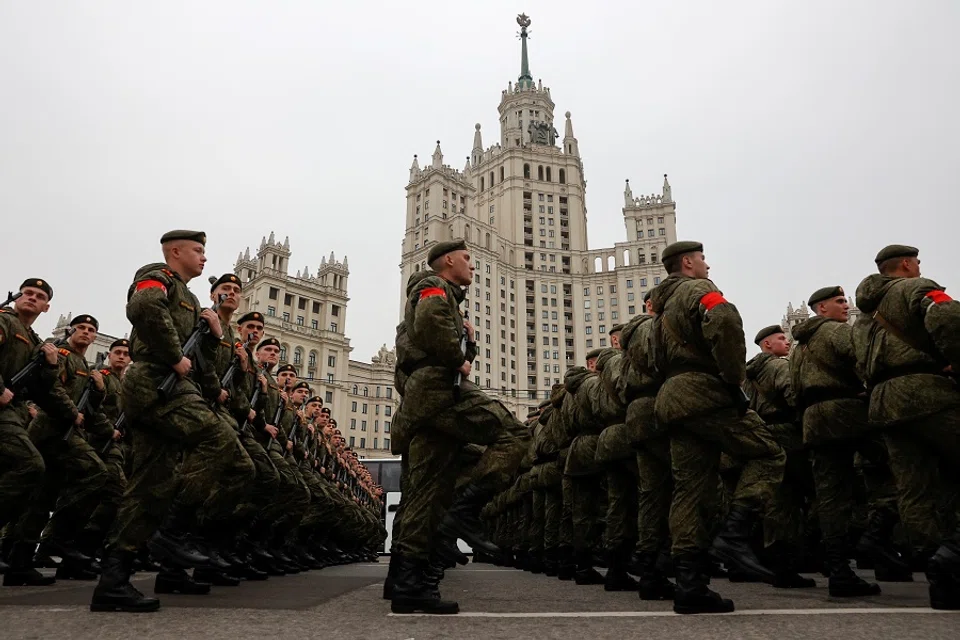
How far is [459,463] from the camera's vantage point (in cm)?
458

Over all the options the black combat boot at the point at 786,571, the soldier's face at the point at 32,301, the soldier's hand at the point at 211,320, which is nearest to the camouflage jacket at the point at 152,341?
the soldier's hand at the point at 211,320

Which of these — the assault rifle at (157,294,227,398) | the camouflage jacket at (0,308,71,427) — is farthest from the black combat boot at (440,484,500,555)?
the camouflage jacket at (0,308,71,427)

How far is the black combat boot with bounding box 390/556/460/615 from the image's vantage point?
3.87 m

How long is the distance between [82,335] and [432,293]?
5438 mm

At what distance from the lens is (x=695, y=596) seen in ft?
12.6

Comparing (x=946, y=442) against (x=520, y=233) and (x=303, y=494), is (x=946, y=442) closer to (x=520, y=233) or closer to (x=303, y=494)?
(x=303, y=494)

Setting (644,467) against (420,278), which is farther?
(644,467)

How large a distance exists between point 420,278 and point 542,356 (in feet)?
315

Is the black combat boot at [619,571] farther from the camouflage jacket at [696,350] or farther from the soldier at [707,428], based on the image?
the camouflage jacket at [696,350]

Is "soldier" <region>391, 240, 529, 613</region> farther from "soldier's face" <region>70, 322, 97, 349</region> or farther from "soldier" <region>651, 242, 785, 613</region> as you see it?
"soldier's face" <region>70, 322, 97, 349</region>

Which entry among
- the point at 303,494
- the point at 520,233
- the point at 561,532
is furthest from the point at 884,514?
the point at 520,233

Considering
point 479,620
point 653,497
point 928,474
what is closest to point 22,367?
point 479,620

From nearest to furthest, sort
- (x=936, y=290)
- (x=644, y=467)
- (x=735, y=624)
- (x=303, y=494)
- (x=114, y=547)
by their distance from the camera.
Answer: (x=735, y=624)
(x=114, y=547)
(x=936, y=290)
(x=644, y=467)
(x=303, y=494)

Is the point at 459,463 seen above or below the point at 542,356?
below
